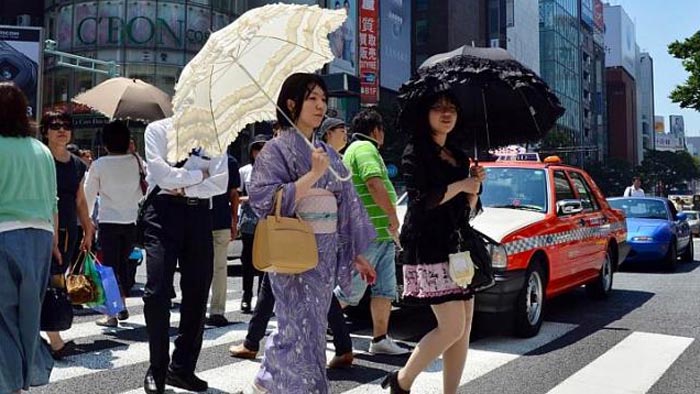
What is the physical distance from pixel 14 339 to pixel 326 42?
2.19 m

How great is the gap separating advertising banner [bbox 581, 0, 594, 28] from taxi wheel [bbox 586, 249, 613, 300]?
10206 cm

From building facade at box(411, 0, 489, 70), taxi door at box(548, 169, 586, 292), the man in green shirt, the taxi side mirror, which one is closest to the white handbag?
the man in green shirt

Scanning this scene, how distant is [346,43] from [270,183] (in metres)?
47.6

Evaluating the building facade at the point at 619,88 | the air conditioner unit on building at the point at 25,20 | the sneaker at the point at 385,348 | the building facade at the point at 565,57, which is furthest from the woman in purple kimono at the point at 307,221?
the building facade at the point at 619,88

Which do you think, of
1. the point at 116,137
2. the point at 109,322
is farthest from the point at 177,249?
the point at 109,322

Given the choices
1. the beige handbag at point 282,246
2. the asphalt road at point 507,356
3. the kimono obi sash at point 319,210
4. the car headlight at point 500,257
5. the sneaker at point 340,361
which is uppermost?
the kimono obi sash at point 319,210

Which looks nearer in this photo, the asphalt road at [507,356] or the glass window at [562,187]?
the asphalt road at [507,356]

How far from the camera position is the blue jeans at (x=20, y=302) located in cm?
335

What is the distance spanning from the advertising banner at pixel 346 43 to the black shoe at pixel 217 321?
1630 inches

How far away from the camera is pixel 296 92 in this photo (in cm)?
331

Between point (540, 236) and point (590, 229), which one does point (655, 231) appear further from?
point (540, 236)

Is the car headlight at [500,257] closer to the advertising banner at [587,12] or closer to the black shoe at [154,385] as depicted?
the black shoe at [154,385]

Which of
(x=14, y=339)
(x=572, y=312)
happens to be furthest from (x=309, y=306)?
(x=572, y=312)

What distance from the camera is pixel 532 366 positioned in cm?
524
